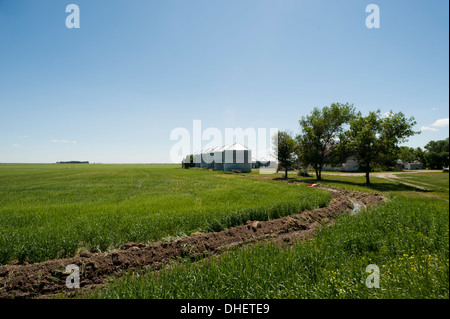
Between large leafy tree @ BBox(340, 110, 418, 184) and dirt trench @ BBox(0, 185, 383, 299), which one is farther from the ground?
large leafy tree @ BBox(340, 110, 418, 184)

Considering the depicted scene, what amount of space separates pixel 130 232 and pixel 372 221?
9.96 metres

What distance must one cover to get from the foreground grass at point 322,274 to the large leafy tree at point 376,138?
2143 centimetres

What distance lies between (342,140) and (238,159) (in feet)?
101

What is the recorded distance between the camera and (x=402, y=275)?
3332 mm

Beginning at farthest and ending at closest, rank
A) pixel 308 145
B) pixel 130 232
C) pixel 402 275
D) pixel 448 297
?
pixel 308 145 < pixel 130 232 < pixel 402 275 < pixel 448 297

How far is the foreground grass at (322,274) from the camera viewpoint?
3.15m

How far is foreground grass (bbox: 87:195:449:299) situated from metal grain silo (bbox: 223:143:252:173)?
49.5 m

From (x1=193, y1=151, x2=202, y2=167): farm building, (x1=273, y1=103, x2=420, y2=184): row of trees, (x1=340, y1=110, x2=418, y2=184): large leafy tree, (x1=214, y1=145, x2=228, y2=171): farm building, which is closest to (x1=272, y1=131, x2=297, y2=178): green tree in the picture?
(x1=273, y1=103, x2=420, y2=184): row of trees

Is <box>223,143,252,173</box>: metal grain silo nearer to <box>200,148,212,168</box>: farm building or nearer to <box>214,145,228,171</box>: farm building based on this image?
<box>214,145,228,171</box>: farm building

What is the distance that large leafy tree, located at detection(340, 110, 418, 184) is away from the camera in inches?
890
